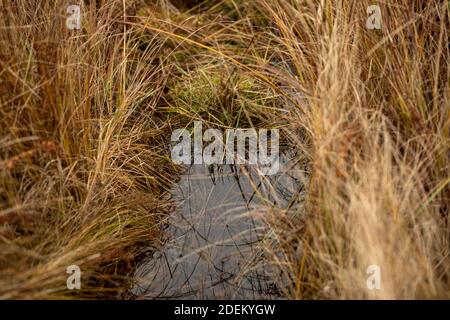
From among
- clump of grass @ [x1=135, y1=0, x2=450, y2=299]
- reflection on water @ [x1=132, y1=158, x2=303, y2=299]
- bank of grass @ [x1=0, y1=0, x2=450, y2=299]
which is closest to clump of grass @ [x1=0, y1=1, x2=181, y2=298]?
bank of grass @ [x1=0, y1=0, x2=450, y2=299]

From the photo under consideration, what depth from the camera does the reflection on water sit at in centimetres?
272

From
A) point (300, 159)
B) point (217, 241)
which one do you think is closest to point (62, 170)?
point (217, 241)

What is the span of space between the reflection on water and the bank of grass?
9 cm

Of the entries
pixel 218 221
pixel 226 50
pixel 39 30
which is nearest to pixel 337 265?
pixel 218 221

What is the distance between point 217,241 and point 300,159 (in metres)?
0.61

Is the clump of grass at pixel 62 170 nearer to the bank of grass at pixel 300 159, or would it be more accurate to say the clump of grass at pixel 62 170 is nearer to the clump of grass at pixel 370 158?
the bank of grass at pixel 300 159

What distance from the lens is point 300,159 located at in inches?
128

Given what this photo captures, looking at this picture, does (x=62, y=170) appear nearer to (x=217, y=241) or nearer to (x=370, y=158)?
(x=217, y=241)

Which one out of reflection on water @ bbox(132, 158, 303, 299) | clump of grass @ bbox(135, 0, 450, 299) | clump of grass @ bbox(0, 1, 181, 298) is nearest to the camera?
clump of grass @ bbox(135, 0, 450, 299)

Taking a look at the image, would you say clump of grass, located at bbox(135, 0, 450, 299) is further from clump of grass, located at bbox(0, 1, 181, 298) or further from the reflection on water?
clump of grass, located at bbox(0, 1, 181, 298)

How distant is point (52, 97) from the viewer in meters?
2.77
